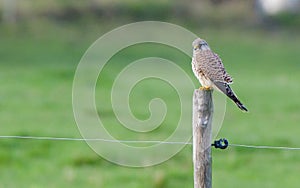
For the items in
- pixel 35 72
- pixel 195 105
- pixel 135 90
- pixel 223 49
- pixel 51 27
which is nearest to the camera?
pixel 195 105

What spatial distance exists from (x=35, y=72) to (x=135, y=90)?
270cm

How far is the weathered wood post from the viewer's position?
4.28 m

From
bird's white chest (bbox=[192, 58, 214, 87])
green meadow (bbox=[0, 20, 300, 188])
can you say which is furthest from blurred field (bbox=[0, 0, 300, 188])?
bird's white chest (bbox=[192, 58, 214, 87])

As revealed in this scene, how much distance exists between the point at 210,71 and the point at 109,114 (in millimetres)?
7694

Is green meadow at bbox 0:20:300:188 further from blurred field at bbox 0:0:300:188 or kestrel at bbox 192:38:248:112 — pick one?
kestrel at bbox 192:38:248:112

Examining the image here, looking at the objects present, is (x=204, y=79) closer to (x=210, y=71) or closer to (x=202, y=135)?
(x=210, y=71)

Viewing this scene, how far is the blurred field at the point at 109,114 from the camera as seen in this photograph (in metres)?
8.76

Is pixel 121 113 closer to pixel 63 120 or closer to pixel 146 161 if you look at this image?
pixel 63 120

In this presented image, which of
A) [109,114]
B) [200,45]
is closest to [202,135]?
[200,45]

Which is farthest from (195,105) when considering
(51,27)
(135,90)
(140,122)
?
(51,27)

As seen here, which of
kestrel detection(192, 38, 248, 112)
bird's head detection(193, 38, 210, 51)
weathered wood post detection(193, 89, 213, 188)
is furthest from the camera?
bird's head detection(193, 38, 210, 51)

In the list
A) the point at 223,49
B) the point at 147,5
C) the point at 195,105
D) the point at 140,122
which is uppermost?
the point at 147,5

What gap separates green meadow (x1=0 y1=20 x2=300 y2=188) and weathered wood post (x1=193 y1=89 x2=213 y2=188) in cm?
411

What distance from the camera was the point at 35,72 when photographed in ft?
A: 53.7
